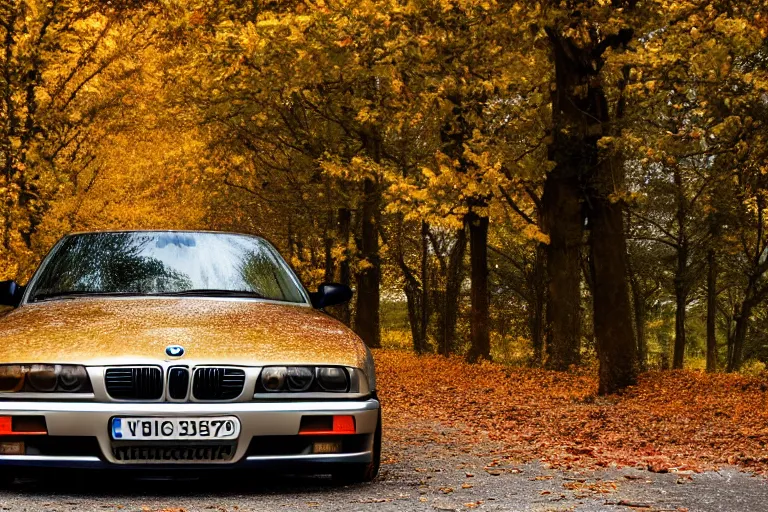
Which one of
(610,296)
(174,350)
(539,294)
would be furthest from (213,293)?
(539,294)

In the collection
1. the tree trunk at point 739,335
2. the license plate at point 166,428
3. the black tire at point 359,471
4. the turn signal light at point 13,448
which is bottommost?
the tree trunk at point 739,335

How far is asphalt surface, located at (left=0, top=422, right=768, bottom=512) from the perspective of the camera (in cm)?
577

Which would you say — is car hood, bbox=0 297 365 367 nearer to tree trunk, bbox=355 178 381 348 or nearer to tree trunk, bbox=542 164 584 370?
tree trunk, bbox=542 164 584 370

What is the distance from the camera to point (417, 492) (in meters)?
6.34

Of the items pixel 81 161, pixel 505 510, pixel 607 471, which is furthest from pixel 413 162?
pixel 505 510

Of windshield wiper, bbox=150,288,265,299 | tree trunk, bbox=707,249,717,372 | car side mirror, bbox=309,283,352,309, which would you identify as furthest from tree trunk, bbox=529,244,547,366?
windshield wiper, bbox=150,288,265,299

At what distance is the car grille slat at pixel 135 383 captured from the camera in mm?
5723

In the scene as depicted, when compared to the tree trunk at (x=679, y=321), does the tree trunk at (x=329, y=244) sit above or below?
above

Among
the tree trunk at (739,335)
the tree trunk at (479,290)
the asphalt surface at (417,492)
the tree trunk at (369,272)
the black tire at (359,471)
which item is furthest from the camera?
the tree trunk at (739,335)

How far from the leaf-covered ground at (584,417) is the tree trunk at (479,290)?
2.63 metres

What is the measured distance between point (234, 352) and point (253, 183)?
77.9ft

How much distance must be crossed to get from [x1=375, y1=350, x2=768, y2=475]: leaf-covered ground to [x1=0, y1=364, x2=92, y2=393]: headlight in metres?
3.43

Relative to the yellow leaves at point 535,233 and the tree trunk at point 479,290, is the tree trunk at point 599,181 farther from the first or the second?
the tree trunk at point 479,290

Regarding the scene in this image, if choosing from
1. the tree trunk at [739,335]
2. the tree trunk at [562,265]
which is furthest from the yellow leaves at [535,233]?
the tree trunk at [739,335]
